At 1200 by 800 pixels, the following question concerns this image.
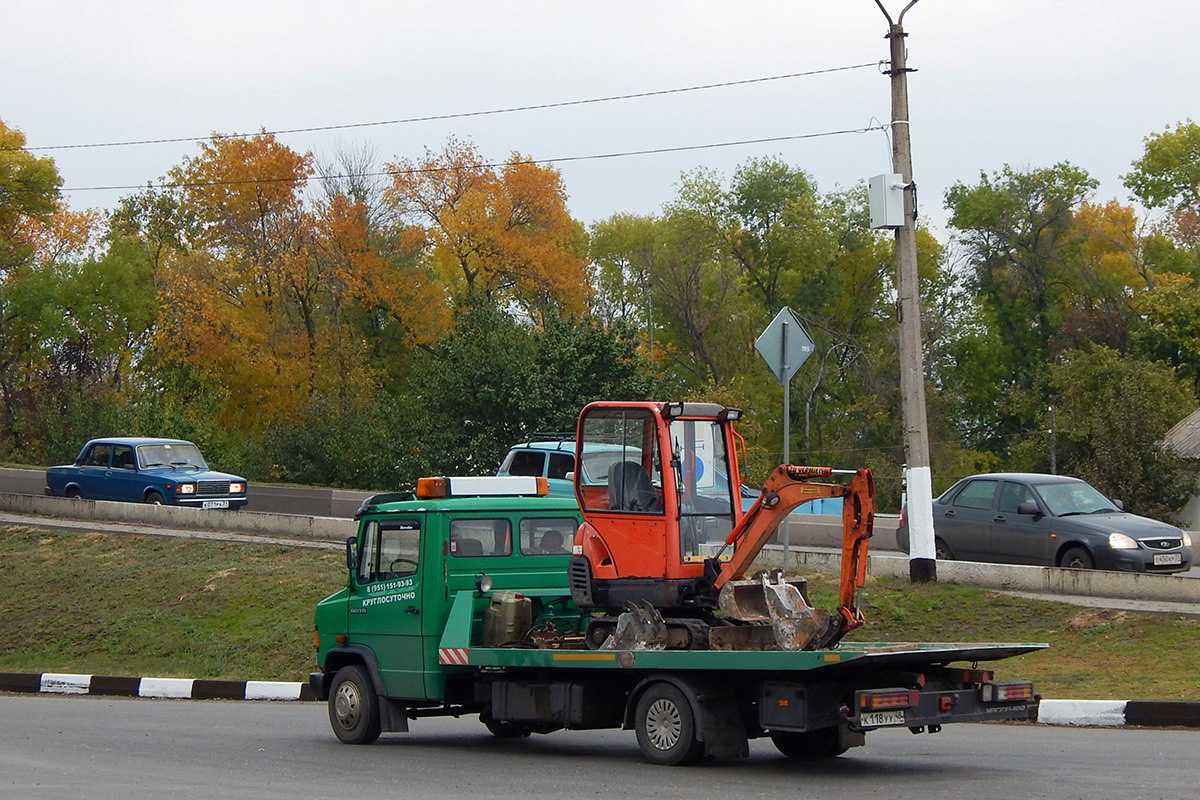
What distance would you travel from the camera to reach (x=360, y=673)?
493 inches

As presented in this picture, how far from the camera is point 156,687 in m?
17.9

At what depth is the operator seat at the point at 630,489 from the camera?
11062 millimetres

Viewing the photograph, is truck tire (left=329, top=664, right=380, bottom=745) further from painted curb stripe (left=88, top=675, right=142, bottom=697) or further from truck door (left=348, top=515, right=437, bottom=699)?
painted curb stripe (left=88, top=675, right=142, bottom=697)

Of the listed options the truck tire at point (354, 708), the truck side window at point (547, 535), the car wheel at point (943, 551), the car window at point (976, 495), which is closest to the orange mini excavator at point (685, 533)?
the truck side window at point (547, 535)

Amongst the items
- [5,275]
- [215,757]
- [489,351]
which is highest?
[5,275]

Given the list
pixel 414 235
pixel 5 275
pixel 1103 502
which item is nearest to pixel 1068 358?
pixel 414 235

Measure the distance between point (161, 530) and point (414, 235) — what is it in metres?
30.1

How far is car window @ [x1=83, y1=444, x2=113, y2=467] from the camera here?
105ft

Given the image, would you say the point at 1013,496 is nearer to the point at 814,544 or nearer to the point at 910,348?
the point at 910,348

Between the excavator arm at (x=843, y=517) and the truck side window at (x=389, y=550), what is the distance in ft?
9.72

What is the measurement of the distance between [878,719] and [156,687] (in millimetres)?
11360

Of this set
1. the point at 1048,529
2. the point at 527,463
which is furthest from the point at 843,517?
the point at 527,463

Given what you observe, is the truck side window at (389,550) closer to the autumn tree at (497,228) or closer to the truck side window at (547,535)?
the truck side window at (547,535)

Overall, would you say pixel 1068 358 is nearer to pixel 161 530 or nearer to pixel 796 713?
pixel 161 530
